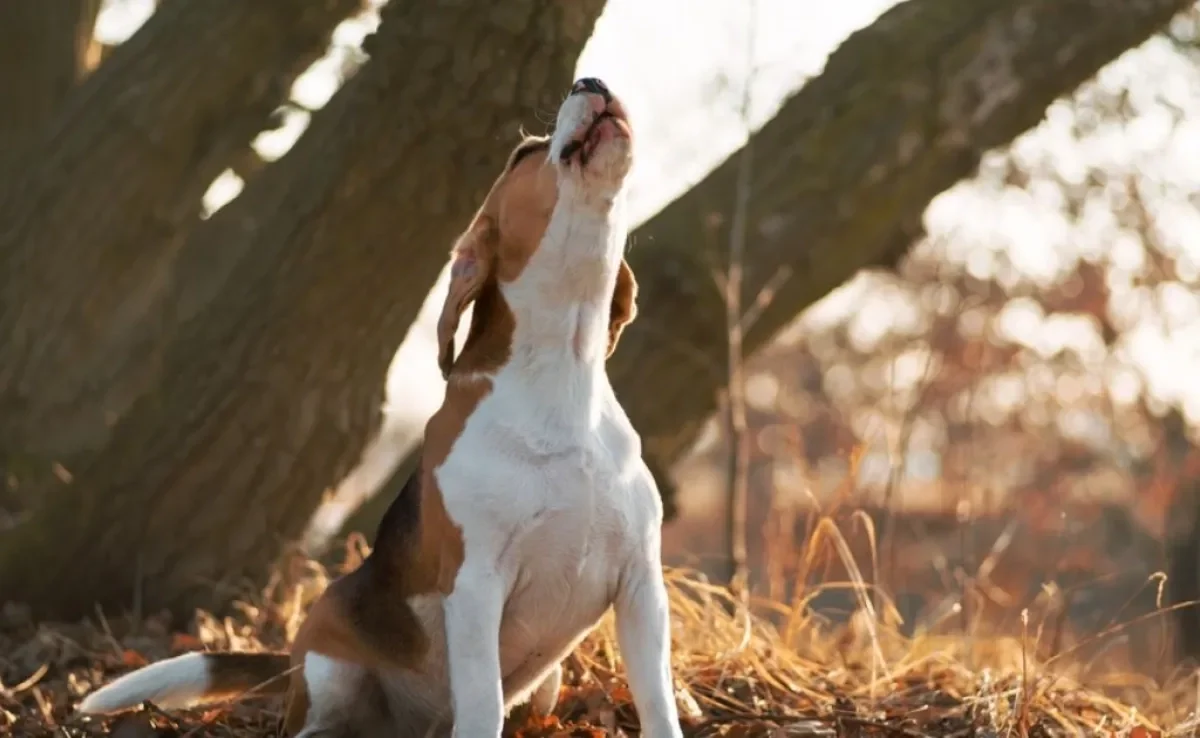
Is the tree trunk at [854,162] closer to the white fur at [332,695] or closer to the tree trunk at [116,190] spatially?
the tree trunk at [116,190]

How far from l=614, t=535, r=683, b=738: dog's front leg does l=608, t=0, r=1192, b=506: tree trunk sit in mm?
2680

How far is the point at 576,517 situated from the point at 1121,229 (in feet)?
27.3

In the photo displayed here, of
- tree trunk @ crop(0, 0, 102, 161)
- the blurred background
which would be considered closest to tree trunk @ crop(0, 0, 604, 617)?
the blurred background

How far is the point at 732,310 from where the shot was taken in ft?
18.9

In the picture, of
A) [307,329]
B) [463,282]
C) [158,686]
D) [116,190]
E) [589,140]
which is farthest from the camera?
[116,190]

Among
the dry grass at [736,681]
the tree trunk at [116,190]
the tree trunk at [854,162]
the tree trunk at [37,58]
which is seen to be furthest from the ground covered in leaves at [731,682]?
the tree trunk at [37,58]

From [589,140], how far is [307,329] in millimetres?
2611

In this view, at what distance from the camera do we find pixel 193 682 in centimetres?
415

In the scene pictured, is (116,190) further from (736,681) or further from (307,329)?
(736,681)

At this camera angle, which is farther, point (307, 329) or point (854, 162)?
point (854, 162)

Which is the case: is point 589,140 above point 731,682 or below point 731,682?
above

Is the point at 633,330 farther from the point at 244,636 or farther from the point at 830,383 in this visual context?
the point at 830,383

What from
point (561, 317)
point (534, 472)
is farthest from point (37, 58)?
point (534, 472)

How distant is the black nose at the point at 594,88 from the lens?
10.8 feet
